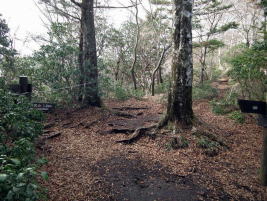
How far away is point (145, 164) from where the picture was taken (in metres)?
4.48

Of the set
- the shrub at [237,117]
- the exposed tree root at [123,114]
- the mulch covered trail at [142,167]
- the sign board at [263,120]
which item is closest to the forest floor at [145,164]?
the mulch covered trail at [142,167]

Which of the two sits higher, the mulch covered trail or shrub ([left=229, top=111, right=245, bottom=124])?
shrub ([left=229, top=111, right=245, bottom=124])

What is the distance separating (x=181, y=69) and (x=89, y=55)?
3.84 meters

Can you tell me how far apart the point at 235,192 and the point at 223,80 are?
14.3 meters

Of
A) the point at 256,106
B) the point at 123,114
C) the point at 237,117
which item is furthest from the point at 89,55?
the point at 256,106

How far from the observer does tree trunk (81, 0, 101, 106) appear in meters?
7.90

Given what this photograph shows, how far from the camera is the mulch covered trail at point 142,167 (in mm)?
3488

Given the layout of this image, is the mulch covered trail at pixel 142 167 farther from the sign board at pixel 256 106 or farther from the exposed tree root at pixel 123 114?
the sign board at pixel 256 106

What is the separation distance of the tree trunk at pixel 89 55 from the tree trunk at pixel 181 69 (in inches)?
131

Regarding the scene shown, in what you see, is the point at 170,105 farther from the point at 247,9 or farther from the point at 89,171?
the point at 247,9

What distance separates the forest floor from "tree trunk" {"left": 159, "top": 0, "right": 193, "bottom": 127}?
0.44 metres

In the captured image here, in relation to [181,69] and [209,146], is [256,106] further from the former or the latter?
[181,69]

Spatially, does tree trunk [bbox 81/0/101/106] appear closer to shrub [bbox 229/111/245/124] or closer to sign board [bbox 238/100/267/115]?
shrub [bbox 229/111/245/124]

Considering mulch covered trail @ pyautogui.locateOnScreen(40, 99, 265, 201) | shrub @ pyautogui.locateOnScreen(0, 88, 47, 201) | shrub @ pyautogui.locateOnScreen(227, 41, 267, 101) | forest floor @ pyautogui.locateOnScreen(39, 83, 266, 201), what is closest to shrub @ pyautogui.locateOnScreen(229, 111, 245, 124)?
forest floor @ pyautogui.locateOnScreen(39, 83, 266, 201)
